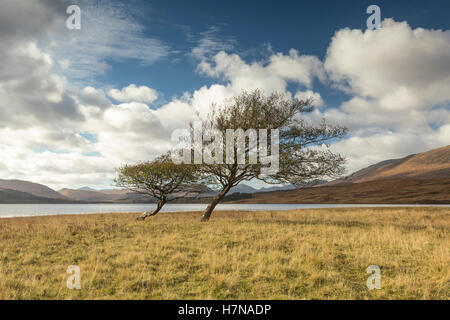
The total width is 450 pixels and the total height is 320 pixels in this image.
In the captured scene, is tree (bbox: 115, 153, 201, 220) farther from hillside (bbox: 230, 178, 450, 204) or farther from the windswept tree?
hillside (bbox: 230, 178, 450, 204)

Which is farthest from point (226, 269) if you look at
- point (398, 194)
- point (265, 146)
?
point (398, 194)

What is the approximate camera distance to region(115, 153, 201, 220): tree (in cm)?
3022

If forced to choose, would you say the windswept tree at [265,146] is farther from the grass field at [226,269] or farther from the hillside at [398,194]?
the hillside at [398,194]

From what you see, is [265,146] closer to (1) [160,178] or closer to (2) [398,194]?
(1) [160,178]

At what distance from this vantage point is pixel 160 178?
103ft

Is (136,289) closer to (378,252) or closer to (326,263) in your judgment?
(326,263)

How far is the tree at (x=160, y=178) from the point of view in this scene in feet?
99.1

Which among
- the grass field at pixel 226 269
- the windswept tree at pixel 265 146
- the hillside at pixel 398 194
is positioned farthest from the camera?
the hillside at pixel 398 194

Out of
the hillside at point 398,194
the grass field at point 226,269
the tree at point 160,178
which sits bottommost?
the hillside at point 398,194

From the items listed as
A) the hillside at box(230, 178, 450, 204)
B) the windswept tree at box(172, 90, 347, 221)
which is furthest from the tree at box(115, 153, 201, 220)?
the hillside at box(230, 178, 450, 204)

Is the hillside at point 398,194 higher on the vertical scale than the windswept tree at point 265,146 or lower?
lower

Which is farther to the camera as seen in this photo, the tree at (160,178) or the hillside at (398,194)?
the hillside at (398,194)

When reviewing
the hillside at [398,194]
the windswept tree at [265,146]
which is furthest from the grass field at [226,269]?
the hillside at [398,194]
